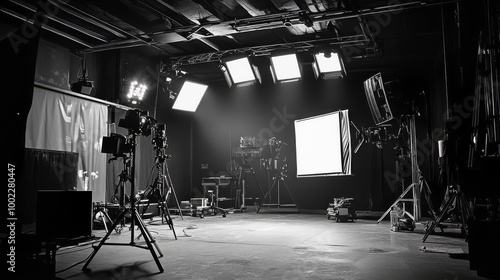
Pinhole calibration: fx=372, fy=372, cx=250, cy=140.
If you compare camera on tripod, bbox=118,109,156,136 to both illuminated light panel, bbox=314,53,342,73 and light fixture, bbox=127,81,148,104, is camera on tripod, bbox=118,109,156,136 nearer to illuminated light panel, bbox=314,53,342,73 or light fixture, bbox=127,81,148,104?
light fixture, bbox=127,81,148,104

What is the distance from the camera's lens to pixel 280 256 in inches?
145

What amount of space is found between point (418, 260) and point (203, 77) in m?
7.89

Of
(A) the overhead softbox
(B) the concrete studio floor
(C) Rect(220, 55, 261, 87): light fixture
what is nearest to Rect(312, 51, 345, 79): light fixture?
(A) the overhead softbox

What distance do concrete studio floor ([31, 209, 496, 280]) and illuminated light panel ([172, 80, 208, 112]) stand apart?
4052 mm

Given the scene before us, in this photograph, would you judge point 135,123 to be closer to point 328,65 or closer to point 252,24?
point 252,24

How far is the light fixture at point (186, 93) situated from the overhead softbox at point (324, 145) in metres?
2.55

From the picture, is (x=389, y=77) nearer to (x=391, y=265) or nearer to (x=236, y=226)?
(x=236, y=226)

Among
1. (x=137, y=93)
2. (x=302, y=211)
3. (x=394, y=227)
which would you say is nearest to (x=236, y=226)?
(x=394, y=227)

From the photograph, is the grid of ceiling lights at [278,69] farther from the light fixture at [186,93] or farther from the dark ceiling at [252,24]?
the dark ceiling at [252,24]

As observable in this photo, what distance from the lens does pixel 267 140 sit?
9.42m

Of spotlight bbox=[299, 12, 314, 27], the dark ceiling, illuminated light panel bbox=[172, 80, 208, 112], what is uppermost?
the dark ceiling

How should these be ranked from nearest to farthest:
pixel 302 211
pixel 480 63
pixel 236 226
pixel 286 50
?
pixel 480 63, pixel 236 226, pixel 286 50, pixel 302 211

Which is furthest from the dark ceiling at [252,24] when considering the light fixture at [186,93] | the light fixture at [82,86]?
the light fixture at [186,93]

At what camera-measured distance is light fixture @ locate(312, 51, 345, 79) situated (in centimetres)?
742
